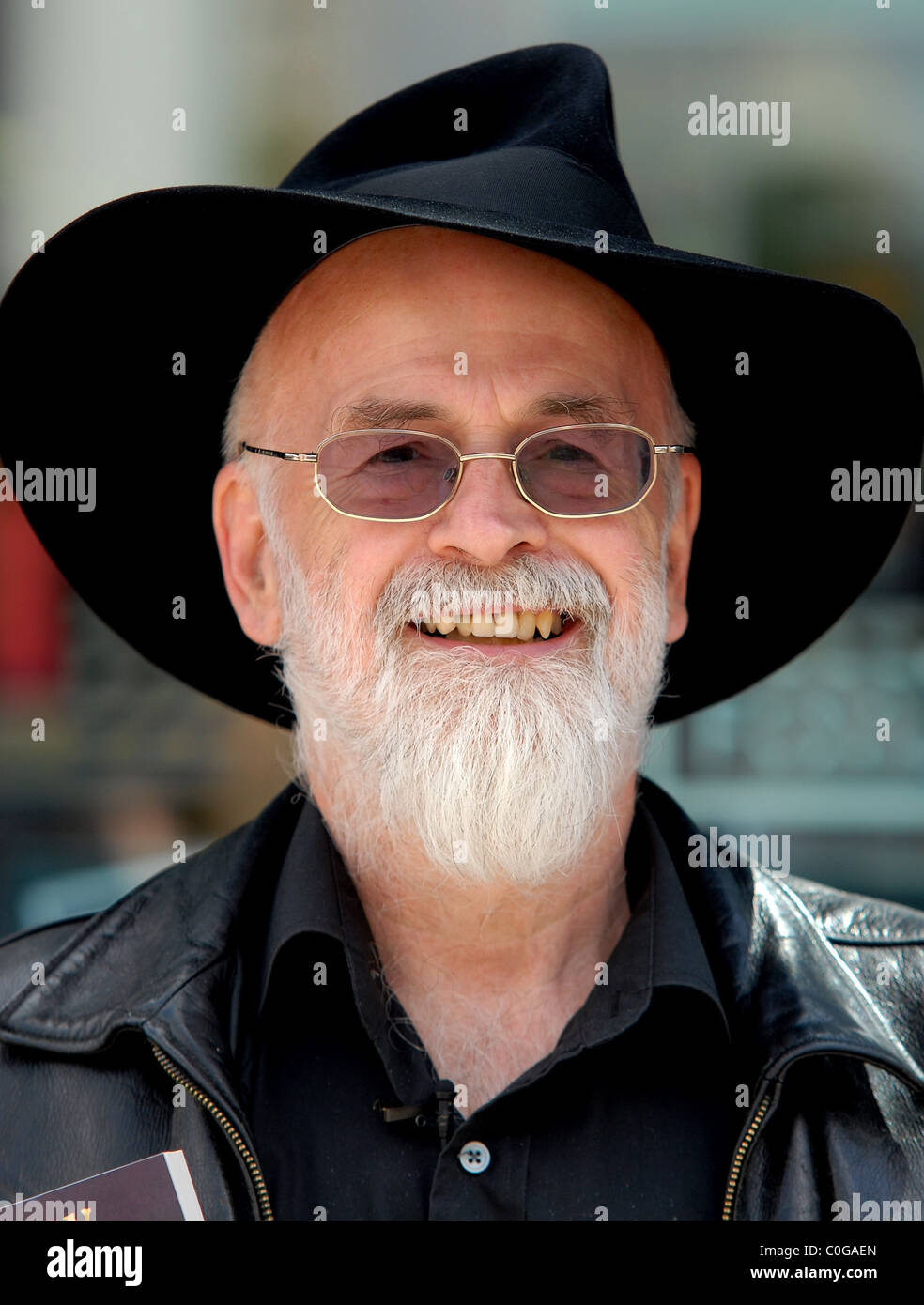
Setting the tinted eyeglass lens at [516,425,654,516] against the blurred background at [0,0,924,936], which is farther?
the blurred background at [0,0,924,936]

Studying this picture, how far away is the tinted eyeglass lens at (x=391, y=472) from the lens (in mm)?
2096

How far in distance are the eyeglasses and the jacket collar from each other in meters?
0.55

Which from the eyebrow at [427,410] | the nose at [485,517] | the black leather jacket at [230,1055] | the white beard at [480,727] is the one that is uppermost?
the eyebrow at [427,410]

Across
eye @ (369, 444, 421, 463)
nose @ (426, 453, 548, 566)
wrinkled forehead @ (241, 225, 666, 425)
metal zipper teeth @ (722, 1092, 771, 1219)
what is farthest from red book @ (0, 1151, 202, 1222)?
wrinkled forehead @ (241, 225, 666, 425)

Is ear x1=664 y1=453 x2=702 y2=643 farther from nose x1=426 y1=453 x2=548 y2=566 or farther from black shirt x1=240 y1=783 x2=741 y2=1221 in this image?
black shirt x1=240 y1=783 x2=741 y2=1221

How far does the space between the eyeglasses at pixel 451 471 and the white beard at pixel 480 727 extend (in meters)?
0.10

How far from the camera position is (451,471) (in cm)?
209

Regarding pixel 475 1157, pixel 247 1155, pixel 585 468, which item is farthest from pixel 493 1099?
pixel 585 468

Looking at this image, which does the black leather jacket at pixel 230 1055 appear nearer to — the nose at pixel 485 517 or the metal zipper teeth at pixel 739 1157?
the metal zipper teeth at pixel 739 1157

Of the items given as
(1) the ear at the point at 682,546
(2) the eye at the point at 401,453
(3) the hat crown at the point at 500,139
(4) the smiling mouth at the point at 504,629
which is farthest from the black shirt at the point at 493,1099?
(3) the hat crown at the point at 500,139

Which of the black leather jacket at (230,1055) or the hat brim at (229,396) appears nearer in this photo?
the black leather jacket at (230,1055)

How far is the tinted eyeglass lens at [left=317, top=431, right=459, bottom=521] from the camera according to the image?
210cm

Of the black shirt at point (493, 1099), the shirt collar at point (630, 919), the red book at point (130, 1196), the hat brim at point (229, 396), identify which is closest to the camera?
the red book at point (130, 1196)

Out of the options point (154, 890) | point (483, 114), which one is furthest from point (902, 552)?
point (154, 890)
